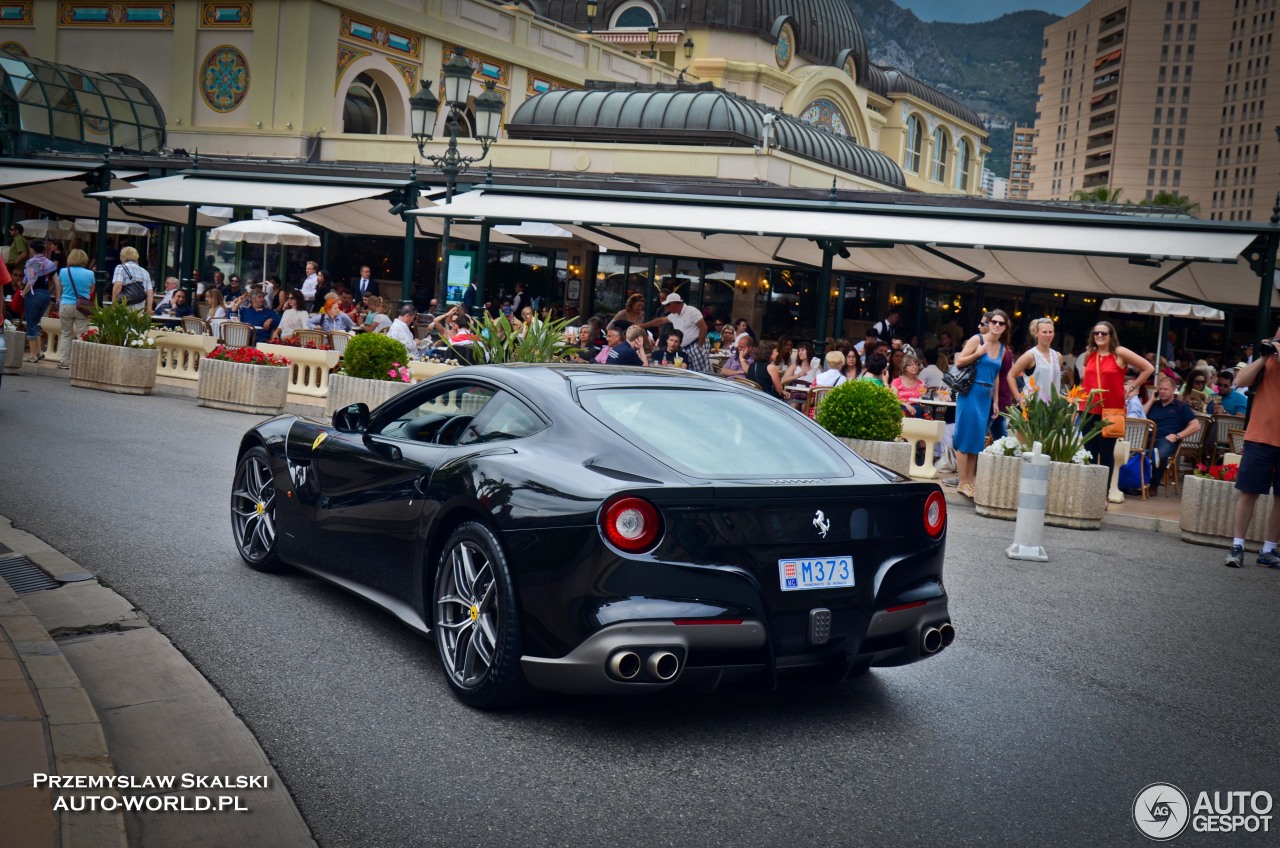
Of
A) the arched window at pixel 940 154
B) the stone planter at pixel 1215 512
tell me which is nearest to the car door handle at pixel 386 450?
the stone planter at pixel 1215 512

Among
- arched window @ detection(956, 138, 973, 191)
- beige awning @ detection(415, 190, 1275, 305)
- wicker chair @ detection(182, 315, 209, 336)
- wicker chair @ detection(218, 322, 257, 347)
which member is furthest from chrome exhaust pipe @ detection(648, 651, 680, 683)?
arched window @ detection(956, 138, 973, 191)

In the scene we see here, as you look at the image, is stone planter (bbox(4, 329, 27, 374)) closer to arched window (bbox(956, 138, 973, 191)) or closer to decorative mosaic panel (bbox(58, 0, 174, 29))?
decorative mosaic panel (bbox(58, 0, 174, 29))

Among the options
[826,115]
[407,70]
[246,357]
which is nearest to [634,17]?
[826,115]

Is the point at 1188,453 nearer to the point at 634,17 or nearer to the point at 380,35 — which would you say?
the point at 380,35

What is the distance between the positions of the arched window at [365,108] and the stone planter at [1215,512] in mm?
38700

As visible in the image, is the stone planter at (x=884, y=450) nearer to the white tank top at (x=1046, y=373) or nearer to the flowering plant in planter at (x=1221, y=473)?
the white tank top at (x=1046, y=373)

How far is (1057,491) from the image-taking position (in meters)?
11.6

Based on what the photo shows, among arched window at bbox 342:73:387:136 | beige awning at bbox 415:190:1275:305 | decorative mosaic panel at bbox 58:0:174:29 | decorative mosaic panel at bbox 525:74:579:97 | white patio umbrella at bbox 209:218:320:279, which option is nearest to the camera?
beige awning at bbox 415:190:1275:305

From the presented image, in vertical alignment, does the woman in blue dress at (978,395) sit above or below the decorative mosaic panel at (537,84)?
A: below

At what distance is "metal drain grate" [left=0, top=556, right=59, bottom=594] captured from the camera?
6676 millimetres

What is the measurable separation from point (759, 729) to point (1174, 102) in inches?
7001

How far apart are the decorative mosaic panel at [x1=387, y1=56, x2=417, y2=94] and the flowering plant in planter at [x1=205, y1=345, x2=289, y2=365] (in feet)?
102

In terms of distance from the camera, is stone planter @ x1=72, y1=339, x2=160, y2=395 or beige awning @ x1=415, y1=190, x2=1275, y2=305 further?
stone planter @ x1=72, y1=339, x2=160, y2=395

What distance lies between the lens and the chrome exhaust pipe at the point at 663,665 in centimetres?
460
